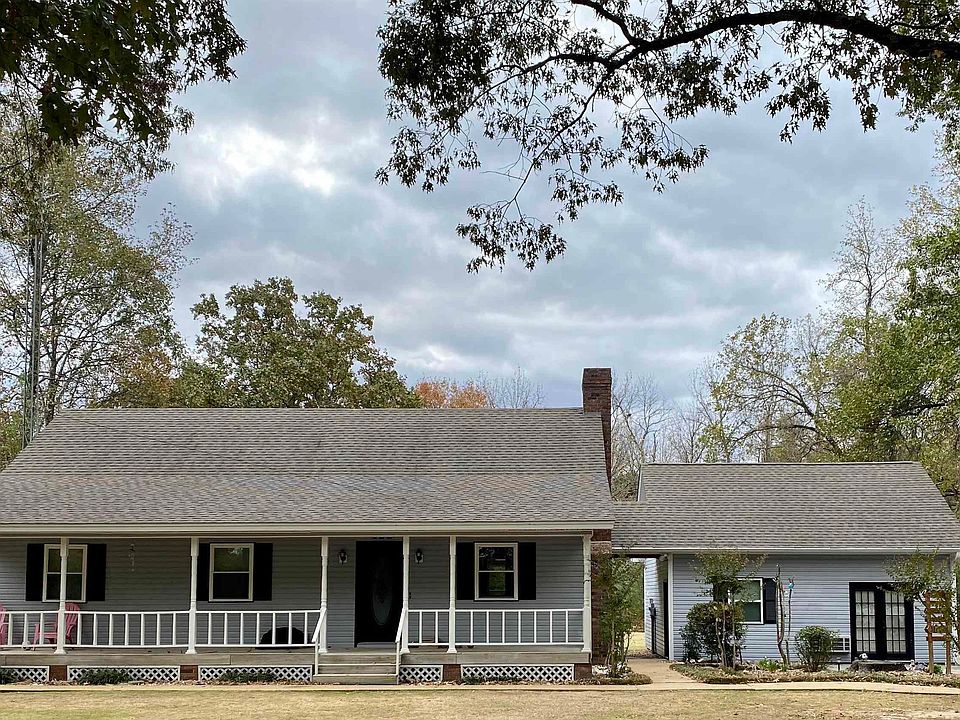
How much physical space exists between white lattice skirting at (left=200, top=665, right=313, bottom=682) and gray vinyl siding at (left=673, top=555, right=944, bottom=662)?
8374 millimetres

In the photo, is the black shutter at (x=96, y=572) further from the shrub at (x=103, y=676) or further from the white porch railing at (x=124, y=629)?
the shrub at (x=103, y=676)

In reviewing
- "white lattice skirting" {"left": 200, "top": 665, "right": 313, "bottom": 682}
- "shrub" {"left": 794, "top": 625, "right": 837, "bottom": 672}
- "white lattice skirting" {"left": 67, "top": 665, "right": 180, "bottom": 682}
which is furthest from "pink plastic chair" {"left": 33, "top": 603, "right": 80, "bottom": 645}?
"shrub" {"left": 794, "top": 625, "right": 837, "bottom": 672}

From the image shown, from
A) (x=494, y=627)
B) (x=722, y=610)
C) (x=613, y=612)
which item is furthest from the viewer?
(x=494, y=627)

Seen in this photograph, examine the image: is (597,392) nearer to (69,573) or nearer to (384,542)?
(384,542)

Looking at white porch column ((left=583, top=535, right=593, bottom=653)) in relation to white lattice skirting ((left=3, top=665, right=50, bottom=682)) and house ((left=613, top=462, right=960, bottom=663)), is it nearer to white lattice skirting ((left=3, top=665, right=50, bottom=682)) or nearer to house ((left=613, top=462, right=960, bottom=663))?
house ((left=613, top=462, right=960, bottom=663))

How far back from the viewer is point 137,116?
10242mm

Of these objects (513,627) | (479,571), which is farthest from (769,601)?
(479,571)

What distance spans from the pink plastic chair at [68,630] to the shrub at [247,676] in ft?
10.3

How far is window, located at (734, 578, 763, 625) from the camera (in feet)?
80.6

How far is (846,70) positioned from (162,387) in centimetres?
2592

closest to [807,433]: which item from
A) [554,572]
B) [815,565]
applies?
[815,565]

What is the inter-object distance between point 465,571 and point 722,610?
487 centimetres

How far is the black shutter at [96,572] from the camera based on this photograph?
74.1 feet

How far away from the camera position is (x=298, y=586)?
22578 millimetres
